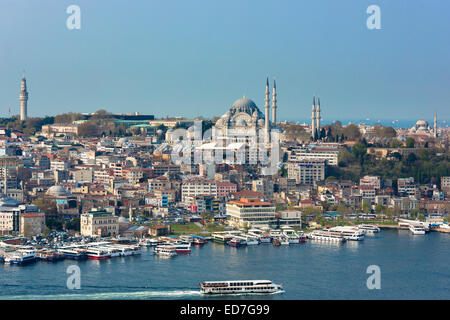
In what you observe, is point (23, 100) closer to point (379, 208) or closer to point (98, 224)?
point (379, 208)

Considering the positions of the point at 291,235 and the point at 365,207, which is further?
the point at 365,207

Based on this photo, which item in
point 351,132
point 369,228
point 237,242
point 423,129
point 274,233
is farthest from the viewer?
point 423,129

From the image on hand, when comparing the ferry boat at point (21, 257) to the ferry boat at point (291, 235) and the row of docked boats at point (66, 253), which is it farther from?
the ferry boat at point (291, 235)

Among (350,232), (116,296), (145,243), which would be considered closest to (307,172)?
(350,232)

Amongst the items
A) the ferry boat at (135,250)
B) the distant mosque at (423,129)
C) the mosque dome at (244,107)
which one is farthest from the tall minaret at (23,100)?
the ferry boat at (135,250)

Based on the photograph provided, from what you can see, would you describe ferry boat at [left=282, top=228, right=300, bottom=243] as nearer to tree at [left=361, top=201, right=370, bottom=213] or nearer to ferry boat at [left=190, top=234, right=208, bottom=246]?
ferry boat at [left=190, top=234, right=208, bottom=246]

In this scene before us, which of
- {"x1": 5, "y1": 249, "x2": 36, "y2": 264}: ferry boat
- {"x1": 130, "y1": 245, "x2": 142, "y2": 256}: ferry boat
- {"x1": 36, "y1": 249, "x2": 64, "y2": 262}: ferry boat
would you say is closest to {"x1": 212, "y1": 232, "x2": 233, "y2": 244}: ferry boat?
{"x1": 130, "y1": 245, "x2": 142, "y2": 256}: ferry boat

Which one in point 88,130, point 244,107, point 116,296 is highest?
point 244,107

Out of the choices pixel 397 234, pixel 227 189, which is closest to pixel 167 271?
pixel 397 234
